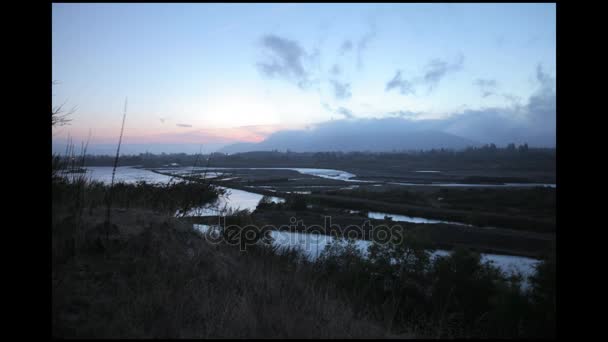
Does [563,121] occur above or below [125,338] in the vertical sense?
above

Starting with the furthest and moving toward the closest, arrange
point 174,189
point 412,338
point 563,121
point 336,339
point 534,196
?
point 534,196
point 174,189
point 563,121
point 412,338
point 336,339

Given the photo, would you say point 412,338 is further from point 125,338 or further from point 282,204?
point 282,204

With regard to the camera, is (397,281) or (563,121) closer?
(563,121)

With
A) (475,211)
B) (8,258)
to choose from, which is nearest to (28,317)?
(8,258)

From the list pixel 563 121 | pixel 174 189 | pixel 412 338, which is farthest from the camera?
pixel 174 189

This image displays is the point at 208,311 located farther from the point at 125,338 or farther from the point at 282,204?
the point at 282,204

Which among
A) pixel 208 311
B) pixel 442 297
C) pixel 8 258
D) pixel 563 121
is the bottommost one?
pixel 442 297

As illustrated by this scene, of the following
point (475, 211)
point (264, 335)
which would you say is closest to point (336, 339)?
point (264, 335)
